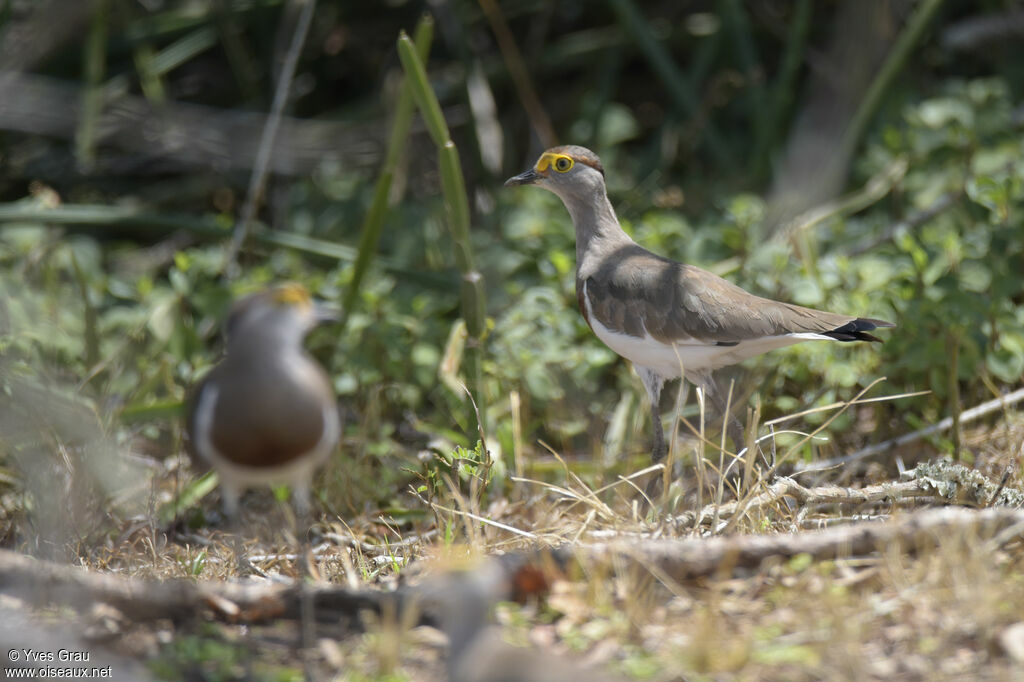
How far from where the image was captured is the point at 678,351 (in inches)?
171

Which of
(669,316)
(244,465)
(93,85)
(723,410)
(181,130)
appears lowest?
(723,410)

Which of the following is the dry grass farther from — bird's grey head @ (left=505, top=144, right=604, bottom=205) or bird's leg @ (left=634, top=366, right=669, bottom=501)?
bird's grey head @ (left=505, top=144, right=604, bottom=205)

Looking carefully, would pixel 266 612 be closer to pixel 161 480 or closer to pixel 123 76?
pixel 161 480

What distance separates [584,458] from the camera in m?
5.02

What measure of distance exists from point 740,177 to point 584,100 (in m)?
1.35

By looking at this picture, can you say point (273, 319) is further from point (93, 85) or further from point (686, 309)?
point (93, 85)

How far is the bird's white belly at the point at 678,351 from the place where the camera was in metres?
4.24

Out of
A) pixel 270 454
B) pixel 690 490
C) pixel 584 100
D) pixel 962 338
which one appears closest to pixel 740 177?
pixel 584 100

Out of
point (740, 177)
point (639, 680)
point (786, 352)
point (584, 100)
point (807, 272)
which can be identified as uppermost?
point (584, 100)

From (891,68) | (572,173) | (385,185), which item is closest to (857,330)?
(572,173)

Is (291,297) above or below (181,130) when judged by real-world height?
below

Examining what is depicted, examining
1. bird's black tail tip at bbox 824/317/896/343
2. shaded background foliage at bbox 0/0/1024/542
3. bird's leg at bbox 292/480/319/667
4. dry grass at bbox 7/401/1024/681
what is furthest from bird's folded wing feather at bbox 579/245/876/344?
bird's leg at bbox 292/480/319/667

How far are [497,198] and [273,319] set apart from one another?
3806mm

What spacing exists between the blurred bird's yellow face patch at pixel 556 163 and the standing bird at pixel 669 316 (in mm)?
52
